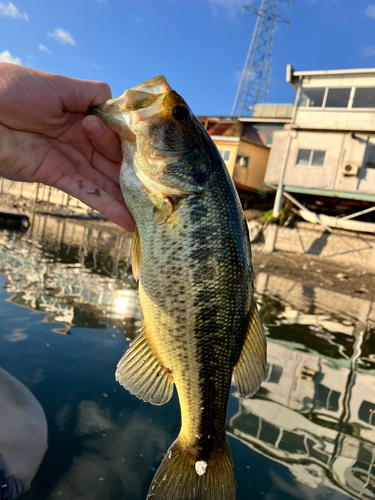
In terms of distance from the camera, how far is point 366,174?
20.9 meters

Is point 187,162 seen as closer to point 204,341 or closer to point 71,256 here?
point 204,341

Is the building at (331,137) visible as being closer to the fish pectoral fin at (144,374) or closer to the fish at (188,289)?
the fish at (188,289)

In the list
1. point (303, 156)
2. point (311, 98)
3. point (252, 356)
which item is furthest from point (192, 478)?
point (311, 98)

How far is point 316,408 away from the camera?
16.3ft

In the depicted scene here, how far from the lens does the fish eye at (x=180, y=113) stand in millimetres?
2355

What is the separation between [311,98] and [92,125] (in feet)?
78.8

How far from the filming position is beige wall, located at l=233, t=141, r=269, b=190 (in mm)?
27766

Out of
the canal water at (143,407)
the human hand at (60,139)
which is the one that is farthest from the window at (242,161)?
the human hand at (60,139)

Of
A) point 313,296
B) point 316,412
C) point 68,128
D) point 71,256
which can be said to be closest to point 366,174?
point 313,296

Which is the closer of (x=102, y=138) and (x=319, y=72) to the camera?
(x=102, y=138)

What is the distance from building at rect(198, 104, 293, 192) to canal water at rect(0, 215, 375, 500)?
2062 centimetres

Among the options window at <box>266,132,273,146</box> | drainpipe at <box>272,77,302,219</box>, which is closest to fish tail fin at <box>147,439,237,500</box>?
drainpipe at <box>272,77,302,219</box>

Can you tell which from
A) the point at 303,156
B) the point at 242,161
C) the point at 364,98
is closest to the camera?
the point at 364,98

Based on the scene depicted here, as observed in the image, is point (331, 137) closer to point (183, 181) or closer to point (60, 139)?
point (60, 139)
